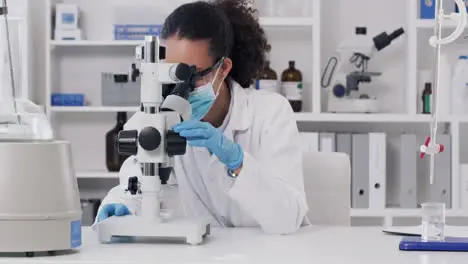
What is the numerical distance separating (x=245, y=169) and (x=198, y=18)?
1.56 ft

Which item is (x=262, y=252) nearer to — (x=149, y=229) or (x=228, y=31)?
(x=149, y=229)

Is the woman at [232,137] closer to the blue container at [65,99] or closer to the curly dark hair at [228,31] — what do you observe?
the curly dark hair at [228,31]

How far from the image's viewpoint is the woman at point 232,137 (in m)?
1.79

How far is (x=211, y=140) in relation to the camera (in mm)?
1660

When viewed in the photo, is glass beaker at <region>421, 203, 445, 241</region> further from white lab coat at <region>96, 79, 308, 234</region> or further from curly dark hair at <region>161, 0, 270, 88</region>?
curly dark hair at <region>161, 0, 270, 88</region>

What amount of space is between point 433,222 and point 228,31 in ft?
2.58

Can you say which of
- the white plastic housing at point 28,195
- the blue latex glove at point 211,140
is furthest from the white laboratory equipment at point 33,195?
the blue latex glove at point 211,140

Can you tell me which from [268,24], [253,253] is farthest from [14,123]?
[268,24]

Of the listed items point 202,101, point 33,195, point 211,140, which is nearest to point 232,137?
point 202,101

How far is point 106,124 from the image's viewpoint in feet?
13.1

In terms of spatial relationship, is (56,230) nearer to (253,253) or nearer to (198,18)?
(253,253)

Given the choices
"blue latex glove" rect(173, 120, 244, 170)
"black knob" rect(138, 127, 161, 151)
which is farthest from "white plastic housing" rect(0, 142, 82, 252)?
"blue latex glove" rect(173, 120, 244, 170)

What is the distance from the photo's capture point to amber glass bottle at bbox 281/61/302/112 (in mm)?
3686

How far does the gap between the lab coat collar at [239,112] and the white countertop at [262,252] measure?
0.40 m
